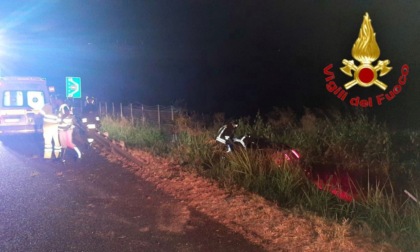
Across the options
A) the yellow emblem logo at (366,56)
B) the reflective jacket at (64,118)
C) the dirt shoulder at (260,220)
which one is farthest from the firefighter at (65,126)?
the yellow emblem logo at (366,56)

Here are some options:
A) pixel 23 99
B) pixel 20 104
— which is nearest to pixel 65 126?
pixel 20 104

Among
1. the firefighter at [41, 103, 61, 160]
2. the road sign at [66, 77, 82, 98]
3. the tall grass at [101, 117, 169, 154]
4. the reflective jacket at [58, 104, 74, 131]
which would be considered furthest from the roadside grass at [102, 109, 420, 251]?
the road sign at [66, 77, 82, 98]

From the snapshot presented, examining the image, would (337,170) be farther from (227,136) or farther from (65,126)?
(65,126)

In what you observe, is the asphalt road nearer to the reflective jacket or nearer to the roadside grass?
the roadside grass

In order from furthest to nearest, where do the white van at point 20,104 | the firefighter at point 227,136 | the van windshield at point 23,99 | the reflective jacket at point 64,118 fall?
the van windshield at point 23,99 → the white van at point 20,104 → the reflective jacket at point 64,118 → the firefighter at point 227,136

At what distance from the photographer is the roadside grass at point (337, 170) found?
18.3 feet

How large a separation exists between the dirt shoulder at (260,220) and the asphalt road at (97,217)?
23 centimetres

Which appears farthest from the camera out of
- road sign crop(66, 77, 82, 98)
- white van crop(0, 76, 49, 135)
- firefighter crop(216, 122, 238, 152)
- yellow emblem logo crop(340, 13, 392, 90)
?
road sign crop(66, 77, 82, 98)

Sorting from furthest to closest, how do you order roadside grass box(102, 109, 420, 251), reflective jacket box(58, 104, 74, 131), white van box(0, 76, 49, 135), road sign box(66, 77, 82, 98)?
road sign box(66, 77, 82, 98), white van box(0, 76, 49, 135), reflective jacket box(58, 104, 74, 131), roadside grass box(102, 109, 420, 251)

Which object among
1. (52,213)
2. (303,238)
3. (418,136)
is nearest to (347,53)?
(418,136)

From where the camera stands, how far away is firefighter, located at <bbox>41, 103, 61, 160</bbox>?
11477mm

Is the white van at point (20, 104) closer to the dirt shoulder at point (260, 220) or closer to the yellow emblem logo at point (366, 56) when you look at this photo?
the dirt shoulder at point (260, 220)

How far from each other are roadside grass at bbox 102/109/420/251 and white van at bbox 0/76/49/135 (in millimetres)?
4940

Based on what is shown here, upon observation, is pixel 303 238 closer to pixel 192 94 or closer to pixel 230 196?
pixel 230 196
